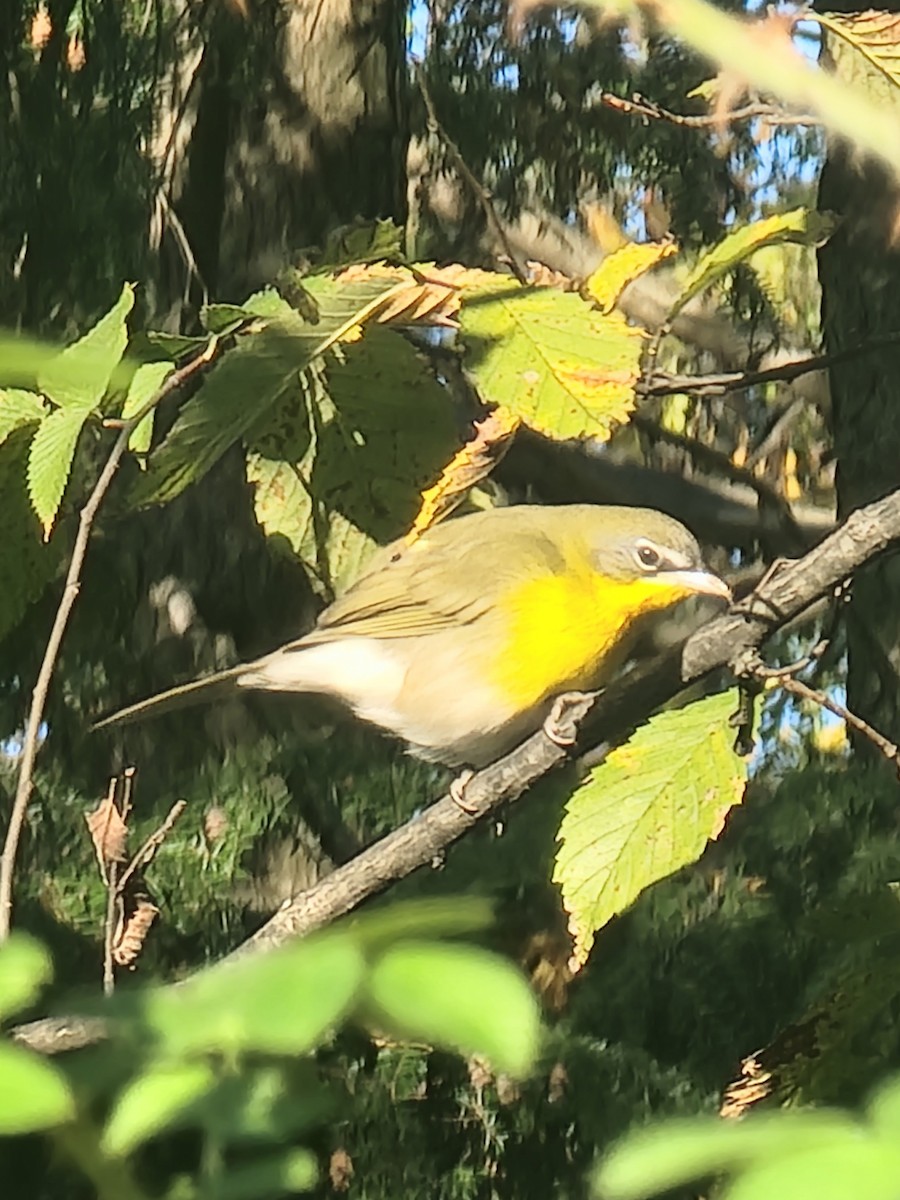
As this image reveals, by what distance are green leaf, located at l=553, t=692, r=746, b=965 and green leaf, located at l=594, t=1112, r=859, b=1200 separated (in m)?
0.84

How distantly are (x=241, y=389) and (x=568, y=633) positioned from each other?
102 cm

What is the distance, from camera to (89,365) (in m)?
0.44

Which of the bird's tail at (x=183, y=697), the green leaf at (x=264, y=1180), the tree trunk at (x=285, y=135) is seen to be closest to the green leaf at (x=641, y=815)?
the green leaf at (x=264, y=1180)

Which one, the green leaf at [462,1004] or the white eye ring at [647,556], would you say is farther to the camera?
the white eye ring at [647,556]

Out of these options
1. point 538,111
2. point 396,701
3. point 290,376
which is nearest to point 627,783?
point 290,376

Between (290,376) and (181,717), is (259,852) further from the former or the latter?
(290,376)

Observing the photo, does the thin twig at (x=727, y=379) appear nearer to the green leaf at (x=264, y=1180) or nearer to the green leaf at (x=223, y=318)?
the green leaf at (x=223, y=318)

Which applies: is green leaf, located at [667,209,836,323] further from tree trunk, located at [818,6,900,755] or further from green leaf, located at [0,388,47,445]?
tree trunk, located at [818,6,900,755]

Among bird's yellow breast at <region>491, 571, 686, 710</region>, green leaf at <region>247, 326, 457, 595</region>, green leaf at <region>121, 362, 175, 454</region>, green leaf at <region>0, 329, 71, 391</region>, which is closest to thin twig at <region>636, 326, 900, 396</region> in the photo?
green leaf at <region>247, 326, 457, 595</region>

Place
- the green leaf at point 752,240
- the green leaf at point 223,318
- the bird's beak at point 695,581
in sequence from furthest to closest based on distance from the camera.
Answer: the bird's beak at point 695,581 → the green leaf at point 752,240 → the green leaf at point 223,318

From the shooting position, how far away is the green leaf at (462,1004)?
0.29m

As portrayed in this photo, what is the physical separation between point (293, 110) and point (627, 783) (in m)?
1.67

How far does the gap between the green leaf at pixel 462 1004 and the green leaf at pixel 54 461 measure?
74cm

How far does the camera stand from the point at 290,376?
1.20 metres
